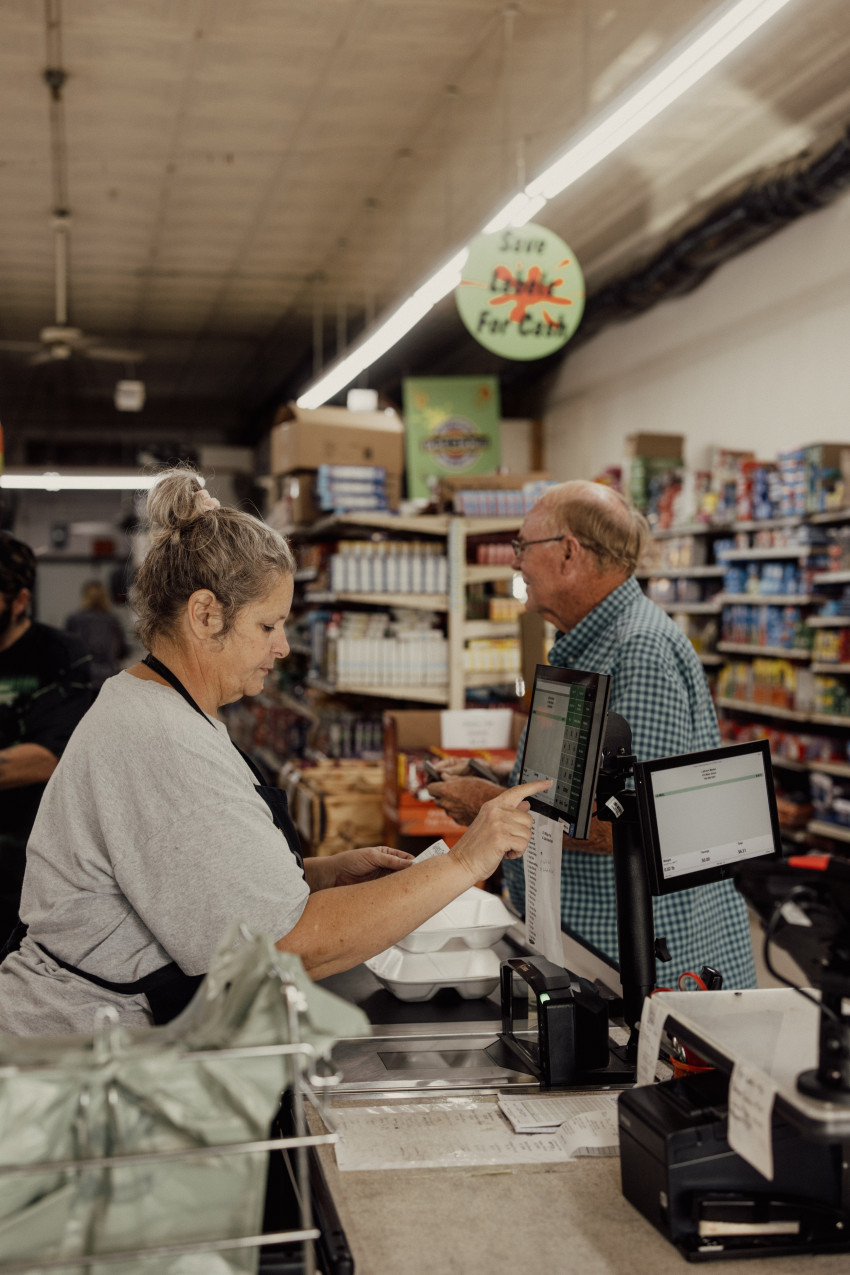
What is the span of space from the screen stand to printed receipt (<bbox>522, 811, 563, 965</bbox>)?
0.10 meters

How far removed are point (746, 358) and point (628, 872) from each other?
751cm

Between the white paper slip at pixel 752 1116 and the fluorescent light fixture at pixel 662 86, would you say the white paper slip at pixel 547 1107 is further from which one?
the fluorescent light fixture at pixel 662 86

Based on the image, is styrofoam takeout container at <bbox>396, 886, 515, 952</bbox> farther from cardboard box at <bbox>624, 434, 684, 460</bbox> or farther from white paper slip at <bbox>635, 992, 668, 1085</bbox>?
cardboard box at <bbox>624, 434, 684, 460</bbox>

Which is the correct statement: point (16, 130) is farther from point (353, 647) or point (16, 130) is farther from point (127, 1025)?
point (127, 1025)

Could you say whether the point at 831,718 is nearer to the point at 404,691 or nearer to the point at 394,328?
the point at 404,691

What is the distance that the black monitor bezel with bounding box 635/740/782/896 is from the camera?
184cm

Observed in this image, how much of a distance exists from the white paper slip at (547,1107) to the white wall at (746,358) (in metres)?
6.49

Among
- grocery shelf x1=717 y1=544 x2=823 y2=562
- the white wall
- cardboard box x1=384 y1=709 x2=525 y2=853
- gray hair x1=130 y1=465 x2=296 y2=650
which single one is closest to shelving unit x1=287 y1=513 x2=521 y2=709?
cardboard box x1=384 y1=709 x2=525 y2=853

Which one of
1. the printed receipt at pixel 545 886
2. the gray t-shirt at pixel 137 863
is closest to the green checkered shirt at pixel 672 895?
the printed receipt at pixel 545 886

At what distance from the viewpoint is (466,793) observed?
2.70m

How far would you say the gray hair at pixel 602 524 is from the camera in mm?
3023

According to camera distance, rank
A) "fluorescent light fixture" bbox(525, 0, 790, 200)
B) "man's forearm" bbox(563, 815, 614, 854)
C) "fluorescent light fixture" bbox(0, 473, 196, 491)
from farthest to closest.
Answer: "fluorescent light fixture" bbox(0, 473, 196, 491)
"fluorescent light fixture" bbox(525, 0, 790, 200)
"man's forearm" bbox(563, 815, 614, 854)

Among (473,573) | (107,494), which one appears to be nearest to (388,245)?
(473,573)

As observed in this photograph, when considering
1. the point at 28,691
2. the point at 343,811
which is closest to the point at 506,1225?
the point at 28,691
